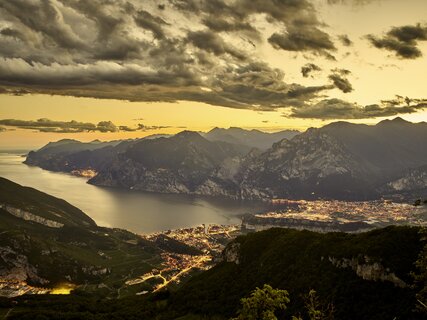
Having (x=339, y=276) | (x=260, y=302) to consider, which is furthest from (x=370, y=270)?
(x=260, y=302)

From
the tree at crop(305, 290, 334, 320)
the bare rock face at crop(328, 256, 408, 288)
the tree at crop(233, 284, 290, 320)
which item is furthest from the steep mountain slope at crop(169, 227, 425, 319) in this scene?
the tree at crop(233, 284, 290, 320)

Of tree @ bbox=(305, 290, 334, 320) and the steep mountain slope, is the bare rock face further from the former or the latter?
tree @ bbox=(305, 290, 334, 320)

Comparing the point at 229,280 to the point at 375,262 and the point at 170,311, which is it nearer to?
the point at 170,311

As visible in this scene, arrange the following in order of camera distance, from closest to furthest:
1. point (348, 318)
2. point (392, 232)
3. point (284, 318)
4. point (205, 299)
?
point (348, 318) < point (284, 318) < point (392, 232) < point (205, 299)

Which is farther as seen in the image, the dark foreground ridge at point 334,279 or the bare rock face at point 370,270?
the bare rock face at point 370,270

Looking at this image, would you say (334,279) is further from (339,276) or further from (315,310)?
(315,310)

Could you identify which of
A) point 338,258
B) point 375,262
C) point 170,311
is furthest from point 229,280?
point 375,262

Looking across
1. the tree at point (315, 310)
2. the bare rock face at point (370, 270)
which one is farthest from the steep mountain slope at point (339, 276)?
the tree at point (315, 310)

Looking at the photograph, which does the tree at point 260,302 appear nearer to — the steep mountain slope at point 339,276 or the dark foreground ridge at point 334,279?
the steep mountain slope at point 339,276
